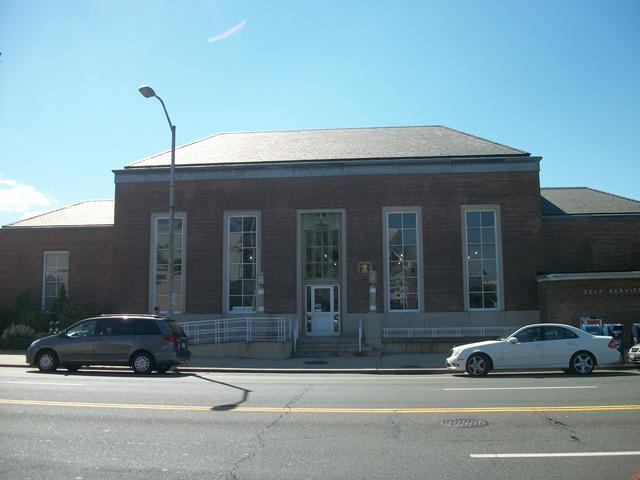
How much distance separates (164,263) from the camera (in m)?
25.3

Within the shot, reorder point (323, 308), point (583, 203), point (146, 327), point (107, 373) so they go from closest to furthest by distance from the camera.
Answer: point (107, 373) < point (146, 327) < point (323, 308) < point (583, 203)

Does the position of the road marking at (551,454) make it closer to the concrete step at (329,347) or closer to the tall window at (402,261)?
the concrete step at (329,347)

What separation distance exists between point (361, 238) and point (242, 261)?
5.63m

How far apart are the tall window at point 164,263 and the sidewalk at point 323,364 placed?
5600 millimetres

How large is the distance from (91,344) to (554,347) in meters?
13.2

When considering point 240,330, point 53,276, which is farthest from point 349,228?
point 53,276

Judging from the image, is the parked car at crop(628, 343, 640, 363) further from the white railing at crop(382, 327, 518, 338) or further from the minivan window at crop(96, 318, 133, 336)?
the minivan window at crop(96, 318, 133, 336)

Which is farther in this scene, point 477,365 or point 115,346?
point 115,346

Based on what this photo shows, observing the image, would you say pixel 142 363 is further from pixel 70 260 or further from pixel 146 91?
pixel 70 260

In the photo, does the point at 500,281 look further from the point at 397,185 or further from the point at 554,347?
the point at 554,347

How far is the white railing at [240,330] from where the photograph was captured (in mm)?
21281

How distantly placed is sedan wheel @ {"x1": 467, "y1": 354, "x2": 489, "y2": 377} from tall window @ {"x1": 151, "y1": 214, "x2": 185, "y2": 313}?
14561mm

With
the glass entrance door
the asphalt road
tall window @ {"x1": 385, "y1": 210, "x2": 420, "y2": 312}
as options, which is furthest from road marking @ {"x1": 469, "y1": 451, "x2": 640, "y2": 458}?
the glass entrance door

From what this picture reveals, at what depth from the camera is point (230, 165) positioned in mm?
25109
